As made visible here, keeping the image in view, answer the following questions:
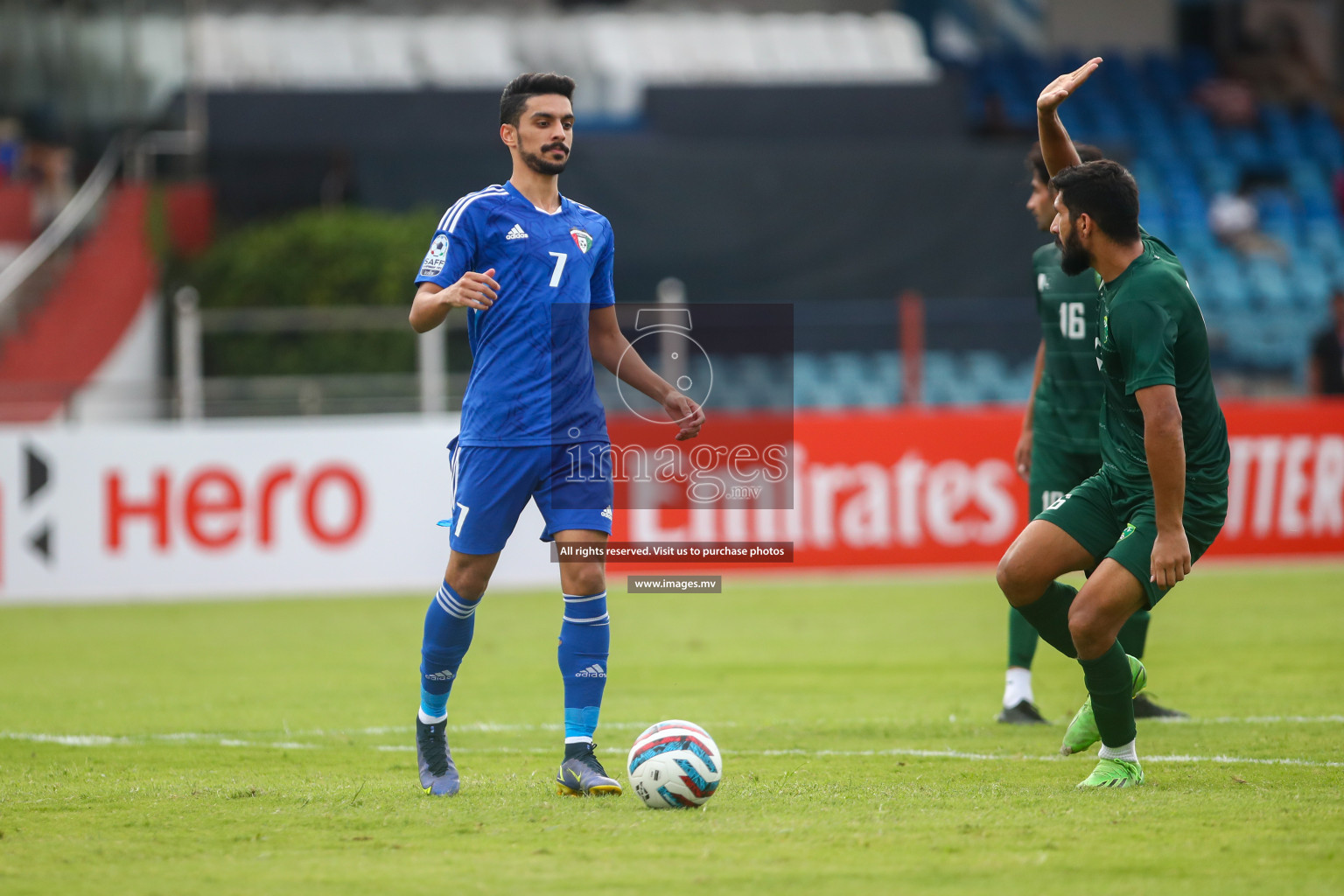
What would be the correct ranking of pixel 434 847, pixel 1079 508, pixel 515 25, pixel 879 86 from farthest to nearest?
pixel 515 25, pixel 879 86, pixel 1079 508, pixel 434 847

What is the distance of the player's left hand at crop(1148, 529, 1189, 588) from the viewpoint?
17.6 feet

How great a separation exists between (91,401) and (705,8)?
589 inches

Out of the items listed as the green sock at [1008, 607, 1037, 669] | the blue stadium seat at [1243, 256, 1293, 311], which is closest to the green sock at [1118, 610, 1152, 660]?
the green sock at [1008, 607, 1037, 669]

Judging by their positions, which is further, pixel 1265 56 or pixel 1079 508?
pixel 1265 56

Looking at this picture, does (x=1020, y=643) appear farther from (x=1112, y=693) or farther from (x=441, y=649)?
(x=441, y=649)

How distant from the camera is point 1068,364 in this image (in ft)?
24.7

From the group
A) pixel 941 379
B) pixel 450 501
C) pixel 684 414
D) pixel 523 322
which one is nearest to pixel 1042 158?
pixel 684 414

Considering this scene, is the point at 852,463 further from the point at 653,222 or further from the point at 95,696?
the point at 95,696

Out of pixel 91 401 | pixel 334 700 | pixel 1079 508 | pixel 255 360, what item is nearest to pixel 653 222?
pixel 255 360

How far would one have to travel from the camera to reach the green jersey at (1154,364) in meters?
5.35

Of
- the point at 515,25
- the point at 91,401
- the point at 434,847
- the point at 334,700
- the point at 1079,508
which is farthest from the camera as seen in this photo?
the point at 515,25

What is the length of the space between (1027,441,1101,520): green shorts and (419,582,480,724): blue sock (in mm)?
2922

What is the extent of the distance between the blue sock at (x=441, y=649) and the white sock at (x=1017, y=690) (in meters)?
2.96

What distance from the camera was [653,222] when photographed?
68.0ft
